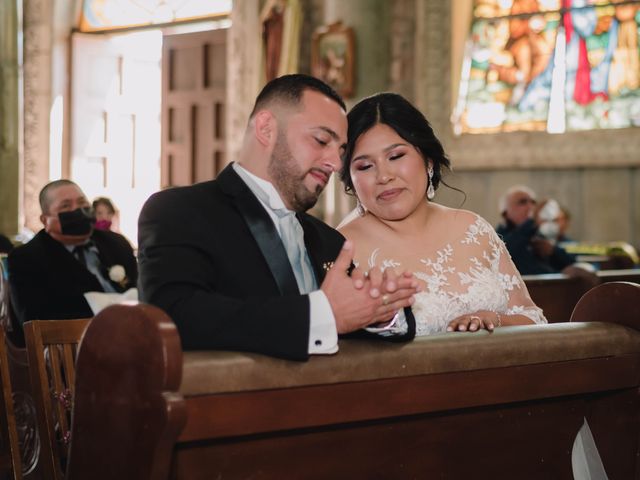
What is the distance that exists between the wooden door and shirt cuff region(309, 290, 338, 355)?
36.0ft

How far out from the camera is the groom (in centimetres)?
205

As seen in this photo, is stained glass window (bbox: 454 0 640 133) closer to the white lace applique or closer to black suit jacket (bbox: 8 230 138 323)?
black suit jacket (bbox: 8 230 138 323)

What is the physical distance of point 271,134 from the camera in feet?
8.86

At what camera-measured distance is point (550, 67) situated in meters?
11.2

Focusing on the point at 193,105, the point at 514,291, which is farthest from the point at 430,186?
the point at 193,105

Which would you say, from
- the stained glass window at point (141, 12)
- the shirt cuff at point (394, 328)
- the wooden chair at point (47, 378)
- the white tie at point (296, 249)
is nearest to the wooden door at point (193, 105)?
the stained glass window at point (141, 12)

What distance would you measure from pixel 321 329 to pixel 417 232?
170cm

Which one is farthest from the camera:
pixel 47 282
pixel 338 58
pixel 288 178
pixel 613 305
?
pixel 338 58

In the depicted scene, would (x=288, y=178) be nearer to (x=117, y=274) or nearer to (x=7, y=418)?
(x=7, y=418)

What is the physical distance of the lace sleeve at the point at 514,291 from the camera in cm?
354

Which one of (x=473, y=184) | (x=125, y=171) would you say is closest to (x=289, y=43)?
(x=473, y=184)

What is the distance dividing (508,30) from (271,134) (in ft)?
30.9

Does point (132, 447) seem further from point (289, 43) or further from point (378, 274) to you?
point (289, 43)

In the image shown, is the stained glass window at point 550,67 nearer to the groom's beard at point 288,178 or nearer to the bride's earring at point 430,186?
the bride's earring at point 430,186
